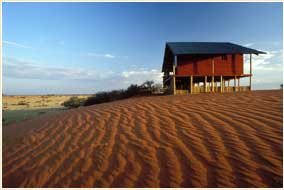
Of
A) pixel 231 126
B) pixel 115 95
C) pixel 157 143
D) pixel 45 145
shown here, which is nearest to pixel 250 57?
pixel 115 95

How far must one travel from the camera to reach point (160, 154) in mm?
3045

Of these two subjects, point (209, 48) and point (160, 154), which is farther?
point (209, 48)

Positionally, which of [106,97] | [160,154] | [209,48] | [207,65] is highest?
[209,48]

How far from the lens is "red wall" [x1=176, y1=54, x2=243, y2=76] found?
49.7ft

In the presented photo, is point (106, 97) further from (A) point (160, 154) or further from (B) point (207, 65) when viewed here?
(A) point (160, 154)

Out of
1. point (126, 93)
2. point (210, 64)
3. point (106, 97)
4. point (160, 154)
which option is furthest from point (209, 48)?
point (160, 154)

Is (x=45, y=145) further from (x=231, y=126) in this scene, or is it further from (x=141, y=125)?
(x=231, y=126)

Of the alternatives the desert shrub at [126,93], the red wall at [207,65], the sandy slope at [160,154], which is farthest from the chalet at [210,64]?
the sandy slope at [160,154]

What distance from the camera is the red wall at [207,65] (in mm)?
15141

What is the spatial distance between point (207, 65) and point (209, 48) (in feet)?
5.16

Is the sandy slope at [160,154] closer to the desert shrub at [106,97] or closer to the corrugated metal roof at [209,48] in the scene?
the corrugated metal roof at [209,48]

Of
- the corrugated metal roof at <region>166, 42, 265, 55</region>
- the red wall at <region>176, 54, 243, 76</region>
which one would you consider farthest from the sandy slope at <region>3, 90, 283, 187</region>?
the red wall at <region>176, 54, 243, 76</region>

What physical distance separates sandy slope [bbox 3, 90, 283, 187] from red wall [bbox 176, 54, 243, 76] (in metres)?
10.5

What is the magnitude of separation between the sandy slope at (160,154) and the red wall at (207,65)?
34.6 ft
